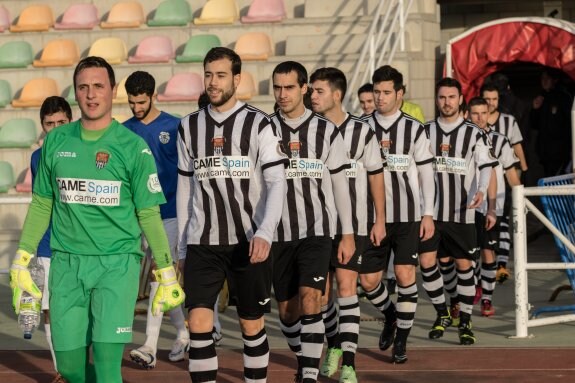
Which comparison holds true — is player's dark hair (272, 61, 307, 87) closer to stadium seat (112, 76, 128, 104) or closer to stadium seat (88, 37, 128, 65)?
stadium seat (112, 76, 128, 104)

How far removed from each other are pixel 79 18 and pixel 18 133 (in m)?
2.76

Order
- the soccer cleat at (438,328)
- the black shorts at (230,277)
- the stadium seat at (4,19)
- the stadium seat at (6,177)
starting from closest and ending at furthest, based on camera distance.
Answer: the black shorts at (230,277) < the soccer cleat at (438,328) < the stadium seat at (6,177) < the stadium seat at (4,19)

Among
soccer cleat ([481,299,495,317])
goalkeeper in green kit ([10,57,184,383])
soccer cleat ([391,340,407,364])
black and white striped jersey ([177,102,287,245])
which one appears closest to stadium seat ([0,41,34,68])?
soccer cleat ([481,299,495,317])

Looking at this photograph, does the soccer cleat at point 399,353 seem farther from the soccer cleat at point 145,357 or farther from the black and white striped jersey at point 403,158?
the soccer cleat at point 145,357

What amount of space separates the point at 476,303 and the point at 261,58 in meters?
6.47

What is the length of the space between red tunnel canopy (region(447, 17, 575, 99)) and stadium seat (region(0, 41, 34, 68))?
19.8 ft

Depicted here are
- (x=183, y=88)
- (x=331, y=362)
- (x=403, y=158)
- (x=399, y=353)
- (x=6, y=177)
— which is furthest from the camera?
(x=183, y=88)

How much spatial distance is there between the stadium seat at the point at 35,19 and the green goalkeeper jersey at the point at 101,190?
13.9m

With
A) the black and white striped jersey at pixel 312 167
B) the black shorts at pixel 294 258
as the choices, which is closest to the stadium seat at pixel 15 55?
the black and white striped jersey at pixel 312 167

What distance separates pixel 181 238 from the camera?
7918 mm

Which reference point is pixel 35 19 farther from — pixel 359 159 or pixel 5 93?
pixel 359 159

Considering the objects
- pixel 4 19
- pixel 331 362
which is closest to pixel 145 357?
pixel 331 362

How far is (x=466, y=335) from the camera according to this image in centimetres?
1066

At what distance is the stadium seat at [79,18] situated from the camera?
2025 centimetres
